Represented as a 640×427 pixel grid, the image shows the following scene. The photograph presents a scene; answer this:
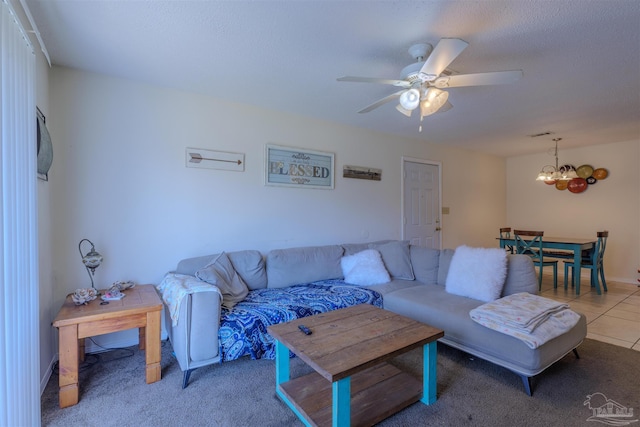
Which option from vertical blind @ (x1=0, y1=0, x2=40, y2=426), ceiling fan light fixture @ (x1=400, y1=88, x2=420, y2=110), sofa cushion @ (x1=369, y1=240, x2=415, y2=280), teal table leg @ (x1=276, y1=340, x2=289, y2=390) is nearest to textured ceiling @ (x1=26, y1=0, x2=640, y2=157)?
ceiling fan light fixture @ (x1=400, y1=88, x2=420, y2=110)

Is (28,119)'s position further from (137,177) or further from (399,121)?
(399,121)

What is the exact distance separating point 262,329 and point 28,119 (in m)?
1.85

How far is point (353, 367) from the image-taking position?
4.64 feet

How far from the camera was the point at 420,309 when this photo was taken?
8.24 feet

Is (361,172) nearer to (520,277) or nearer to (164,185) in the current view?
(520,277)

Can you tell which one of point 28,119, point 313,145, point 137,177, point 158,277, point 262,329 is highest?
point 313,145

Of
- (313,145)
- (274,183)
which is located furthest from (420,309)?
(313,145)

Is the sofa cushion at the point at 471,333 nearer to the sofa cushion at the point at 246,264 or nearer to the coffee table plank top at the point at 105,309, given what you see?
the sofa cushion at the point at 246,264

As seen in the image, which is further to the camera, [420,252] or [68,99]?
[420,252]

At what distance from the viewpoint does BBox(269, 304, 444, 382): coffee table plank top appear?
4.78 feet

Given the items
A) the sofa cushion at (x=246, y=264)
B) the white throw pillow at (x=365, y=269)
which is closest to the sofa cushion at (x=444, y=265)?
the white throw pillow at (x=365, y=269)

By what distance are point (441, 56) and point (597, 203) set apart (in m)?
5.41

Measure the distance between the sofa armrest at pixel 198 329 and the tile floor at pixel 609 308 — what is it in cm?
331

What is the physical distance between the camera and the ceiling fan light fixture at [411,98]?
2004 mm
